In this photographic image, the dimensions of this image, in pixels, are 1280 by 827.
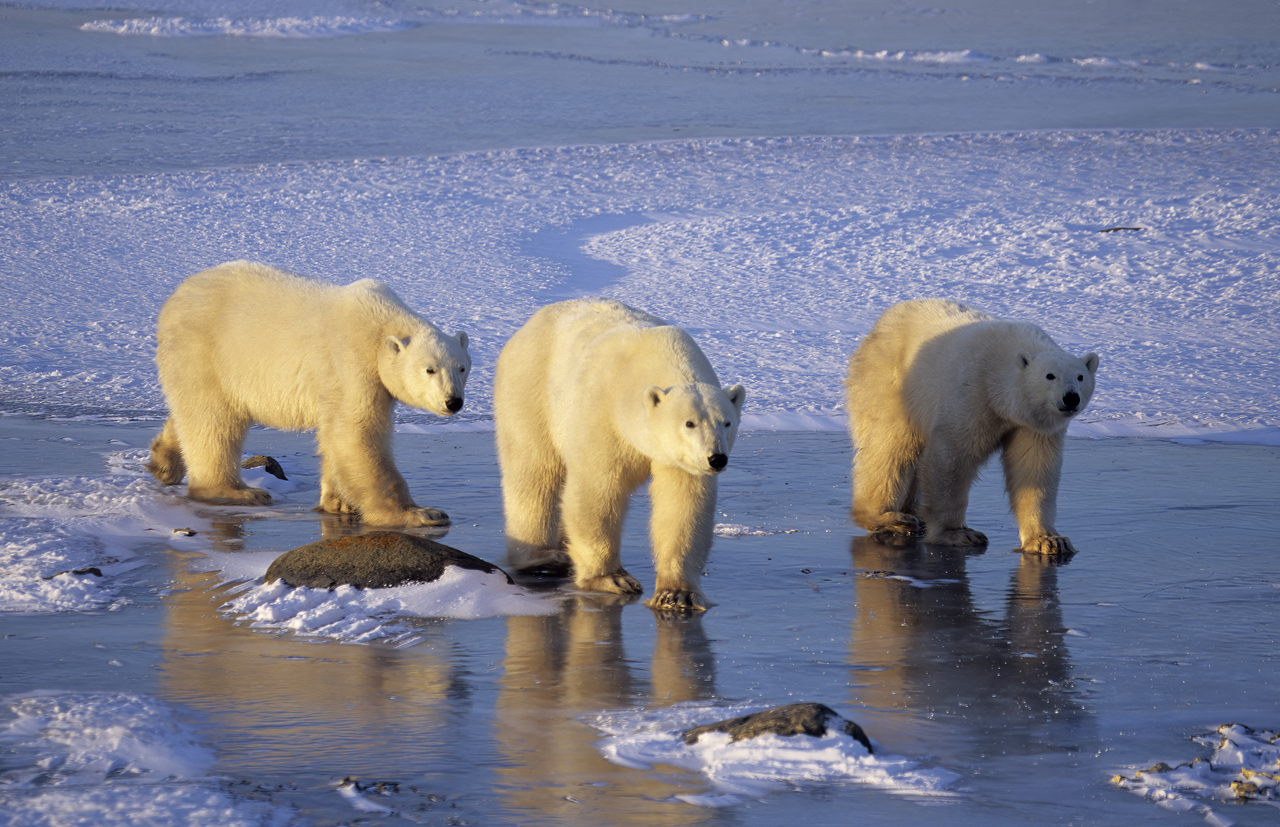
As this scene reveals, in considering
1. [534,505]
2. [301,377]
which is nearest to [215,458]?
[301,377]

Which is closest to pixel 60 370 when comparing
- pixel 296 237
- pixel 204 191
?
pixel 296 237

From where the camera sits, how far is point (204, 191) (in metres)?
14.0

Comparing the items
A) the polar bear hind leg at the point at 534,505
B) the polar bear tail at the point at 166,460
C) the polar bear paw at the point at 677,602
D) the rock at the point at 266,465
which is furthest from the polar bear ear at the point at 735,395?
the polar bear tail at the point at 166,460

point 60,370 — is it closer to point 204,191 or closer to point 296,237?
point 296,237

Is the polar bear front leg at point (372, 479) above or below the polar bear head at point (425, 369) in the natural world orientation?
below

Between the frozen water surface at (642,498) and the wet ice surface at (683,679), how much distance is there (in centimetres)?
2

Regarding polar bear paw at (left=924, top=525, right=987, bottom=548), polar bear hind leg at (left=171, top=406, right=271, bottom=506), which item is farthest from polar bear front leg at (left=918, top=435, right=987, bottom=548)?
polar bear hind leg at (left=171, top=406, right=271, bottom=506)

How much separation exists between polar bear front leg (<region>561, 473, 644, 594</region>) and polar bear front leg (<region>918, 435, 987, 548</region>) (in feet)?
5.09

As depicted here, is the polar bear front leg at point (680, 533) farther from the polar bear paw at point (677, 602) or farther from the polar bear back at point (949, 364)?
the polar bear back at point (949, 364)

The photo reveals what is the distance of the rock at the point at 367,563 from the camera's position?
4898 mm

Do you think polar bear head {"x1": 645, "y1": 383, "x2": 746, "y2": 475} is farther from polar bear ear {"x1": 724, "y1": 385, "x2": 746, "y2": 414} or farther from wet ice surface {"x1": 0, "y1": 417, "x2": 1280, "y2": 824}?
wet ice surface {"x1": 0, "y1": 417, "x2": 1280, "y2": 824}

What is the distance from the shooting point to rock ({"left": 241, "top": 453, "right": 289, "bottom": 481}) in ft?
24.0

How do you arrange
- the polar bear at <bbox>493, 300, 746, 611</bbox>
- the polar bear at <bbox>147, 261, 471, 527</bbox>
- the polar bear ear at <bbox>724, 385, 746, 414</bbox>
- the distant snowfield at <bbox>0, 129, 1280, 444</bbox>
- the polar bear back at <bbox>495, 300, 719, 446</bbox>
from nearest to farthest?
the polar bear at <bbox>493, 300, 746, 611</bbox>
the polar bear ear at <bbox>724, 385, 746, 414</bbox>
the polar bear back at <bbox>495, 300, 719, 446</bbox>
the polar bear at <bbox>147, 261, 471, 527</bbox>
the distant snowfield at <bbox>0, 129, 1280, 444</bbox>

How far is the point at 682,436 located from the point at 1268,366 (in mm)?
6414
